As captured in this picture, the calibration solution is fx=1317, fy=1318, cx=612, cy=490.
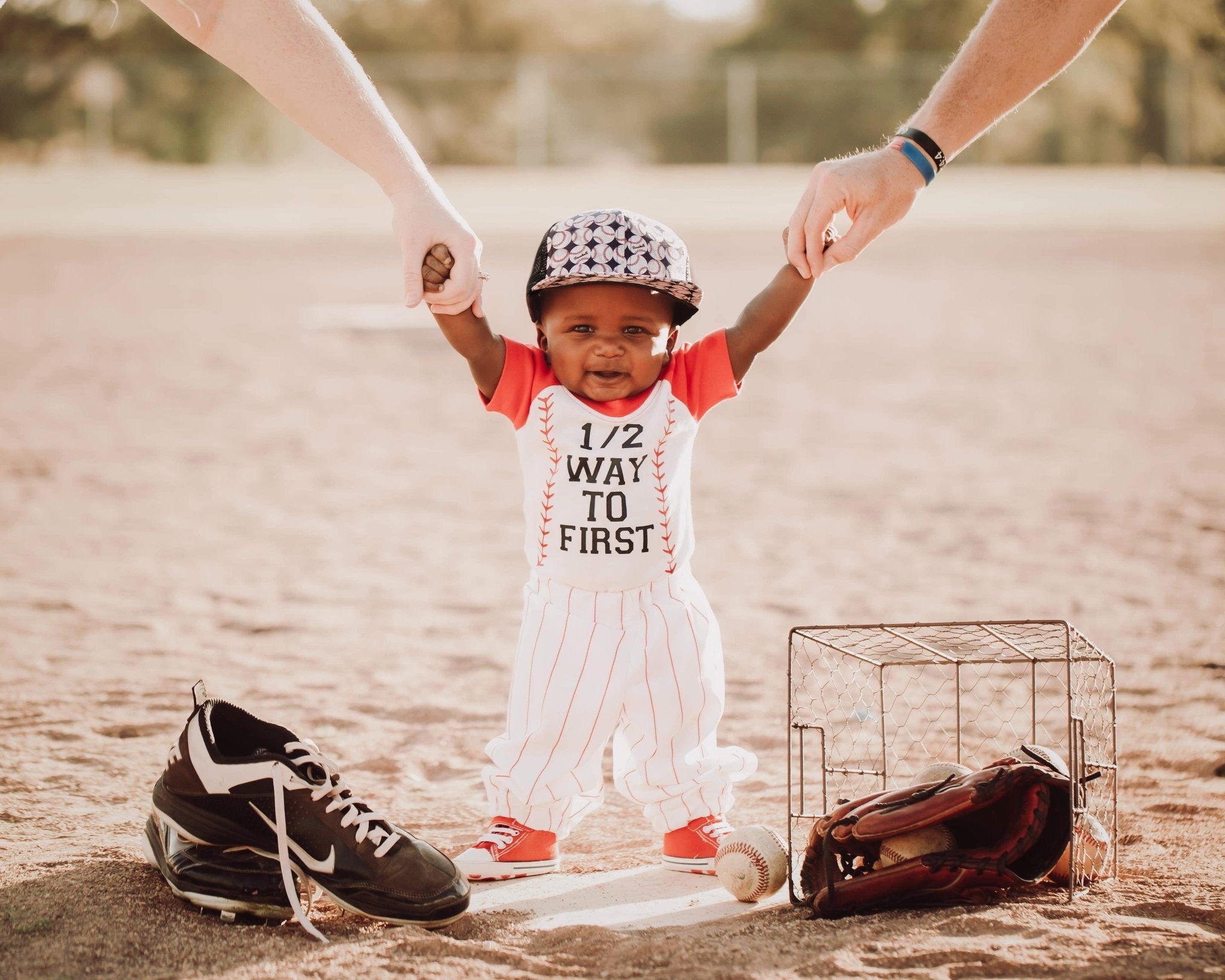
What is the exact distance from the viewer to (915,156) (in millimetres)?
2865

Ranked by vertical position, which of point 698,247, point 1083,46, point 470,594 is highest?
point 698,247

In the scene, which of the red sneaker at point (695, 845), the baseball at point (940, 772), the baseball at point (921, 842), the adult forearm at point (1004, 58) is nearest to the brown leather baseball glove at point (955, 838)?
the baseball at point (921, 842)

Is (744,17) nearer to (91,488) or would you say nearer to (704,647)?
(91,488)

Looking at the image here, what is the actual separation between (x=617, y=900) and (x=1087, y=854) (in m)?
0.97

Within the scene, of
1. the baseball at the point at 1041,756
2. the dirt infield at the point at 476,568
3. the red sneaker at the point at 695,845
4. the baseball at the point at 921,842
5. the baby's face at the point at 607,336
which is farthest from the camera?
the red sneaker at the point at 695,845

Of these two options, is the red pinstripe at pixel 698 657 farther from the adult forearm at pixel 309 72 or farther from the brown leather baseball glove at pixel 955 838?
the adult forearm at pixel 309 72

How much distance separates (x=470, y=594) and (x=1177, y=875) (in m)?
3.19

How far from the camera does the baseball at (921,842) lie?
260 centimetres

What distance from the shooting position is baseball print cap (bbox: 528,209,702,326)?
9.12 ft

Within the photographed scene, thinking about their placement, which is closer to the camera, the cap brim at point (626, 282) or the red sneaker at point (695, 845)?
the cap brim at point (626, 282)

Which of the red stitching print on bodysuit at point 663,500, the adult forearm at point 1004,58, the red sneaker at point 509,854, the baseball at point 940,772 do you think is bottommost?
the red sneaker at point 509,854

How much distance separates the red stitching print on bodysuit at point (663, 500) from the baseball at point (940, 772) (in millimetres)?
702

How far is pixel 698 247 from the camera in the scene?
1700 centimetres

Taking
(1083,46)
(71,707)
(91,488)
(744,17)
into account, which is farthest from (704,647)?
(744,17)
